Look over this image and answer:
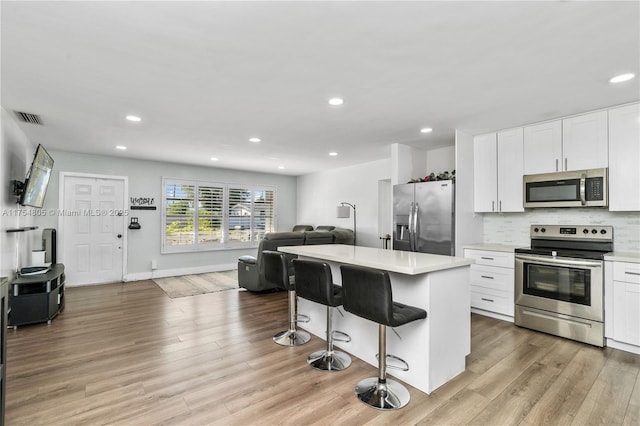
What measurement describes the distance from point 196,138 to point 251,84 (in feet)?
7.48

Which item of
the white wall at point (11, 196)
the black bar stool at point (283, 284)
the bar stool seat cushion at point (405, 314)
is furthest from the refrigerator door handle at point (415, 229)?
the white wall at point (11, 196)

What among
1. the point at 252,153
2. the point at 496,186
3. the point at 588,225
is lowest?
the point at 588,225

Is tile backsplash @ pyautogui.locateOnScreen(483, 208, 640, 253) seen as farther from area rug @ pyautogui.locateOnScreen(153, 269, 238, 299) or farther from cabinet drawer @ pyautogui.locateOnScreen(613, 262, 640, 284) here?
area rug @ pyautogui.locateOnScreen(153, 269, 238, 299)

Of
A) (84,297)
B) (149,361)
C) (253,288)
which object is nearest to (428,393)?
(149,361)

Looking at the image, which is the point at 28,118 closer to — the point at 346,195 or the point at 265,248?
the point at 265,248

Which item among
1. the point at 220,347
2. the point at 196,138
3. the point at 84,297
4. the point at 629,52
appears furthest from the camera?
the point at 84,297

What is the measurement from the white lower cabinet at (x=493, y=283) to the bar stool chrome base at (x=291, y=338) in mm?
2317

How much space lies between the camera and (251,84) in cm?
283

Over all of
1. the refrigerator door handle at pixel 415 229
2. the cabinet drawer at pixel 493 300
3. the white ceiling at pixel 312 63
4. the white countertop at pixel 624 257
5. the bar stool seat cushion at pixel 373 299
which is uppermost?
the white ceiling at pixel 312 63

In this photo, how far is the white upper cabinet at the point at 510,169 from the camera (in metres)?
4.08

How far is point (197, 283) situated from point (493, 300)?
5.08 meters

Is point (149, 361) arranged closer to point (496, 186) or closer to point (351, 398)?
point (351, 398)

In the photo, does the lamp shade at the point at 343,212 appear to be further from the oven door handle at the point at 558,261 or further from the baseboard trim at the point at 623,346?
the baseboard trim at the point at 623,346

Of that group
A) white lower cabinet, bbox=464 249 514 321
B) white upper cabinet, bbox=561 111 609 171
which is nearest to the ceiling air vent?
white lower cabinet, bbox=464 249 514 321
